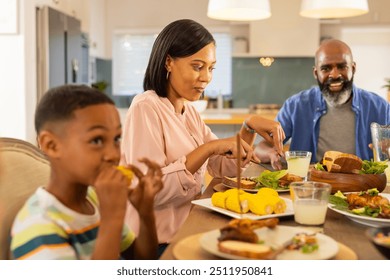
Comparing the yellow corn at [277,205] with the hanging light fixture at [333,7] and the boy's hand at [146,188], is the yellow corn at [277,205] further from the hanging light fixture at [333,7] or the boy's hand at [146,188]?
the hanging light fixture at [333,7]

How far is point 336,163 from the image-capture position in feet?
3.93

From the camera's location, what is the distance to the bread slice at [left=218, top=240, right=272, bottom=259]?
0.70 meters

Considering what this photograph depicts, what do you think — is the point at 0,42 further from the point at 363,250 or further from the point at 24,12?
the point at 363,250

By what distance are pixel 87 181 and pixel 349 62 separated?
163 centimetres

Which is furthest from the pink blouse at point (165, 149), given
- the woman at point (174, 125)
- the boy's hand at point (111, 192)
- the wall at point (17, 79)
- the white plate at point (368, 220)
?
the wall at point (17, 79)

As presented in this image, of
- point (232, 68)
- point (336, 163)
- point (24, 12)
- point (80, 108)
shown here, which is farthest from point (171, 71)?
point (232, 68)

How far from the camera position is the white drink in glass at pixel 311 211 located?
957mm

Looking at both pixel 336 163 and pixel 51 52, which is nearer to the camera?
pixel 336 163

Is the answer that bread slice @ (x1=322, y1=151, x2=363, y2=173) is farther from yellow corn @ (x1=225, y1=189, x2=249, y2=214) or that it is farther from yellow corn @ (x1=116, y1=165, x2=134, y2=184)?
yellow corn @ (x1=116, y1=165, x2=134, y2=184)

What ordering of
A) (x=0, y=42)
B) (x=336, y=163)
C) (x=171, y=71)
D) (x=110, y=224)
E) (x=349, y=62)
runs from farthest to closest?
(x=0, y=42) < (x=349, y=62) < (x=171, y=71) < (x=336, y=163) < (x=110, y=224)

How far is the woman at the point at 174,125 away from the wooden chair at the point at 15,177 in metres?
0.33

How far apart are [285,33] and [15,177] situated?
4.40 m

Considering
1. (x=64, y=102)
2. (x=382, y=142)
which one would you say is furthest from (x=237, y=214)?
(x=382, y=142)
